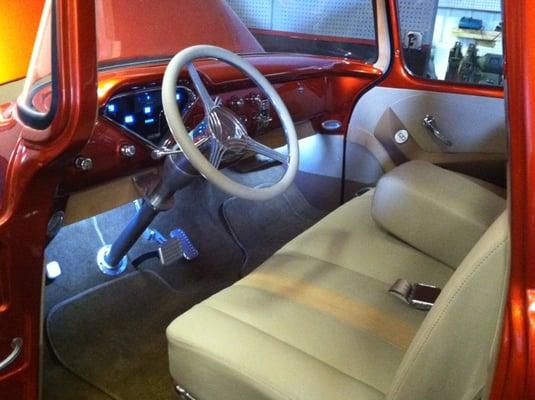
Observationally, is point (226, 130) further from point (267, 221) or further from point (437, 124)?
point (267, 221)

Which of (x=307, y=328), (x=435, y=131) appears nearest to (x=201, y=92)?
(x=307, y=328)

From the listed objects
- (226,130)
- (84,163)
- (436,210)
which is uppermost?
(226,130)

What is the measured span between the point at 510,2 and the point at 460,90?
4.69ft

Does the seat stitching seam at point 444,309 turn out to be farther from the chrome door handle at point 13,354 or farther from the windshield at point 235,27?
the windshield at point 235,27

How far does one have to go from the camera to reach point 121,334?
176 centimetres

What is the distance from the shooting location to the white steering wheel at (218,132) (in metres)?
1.10

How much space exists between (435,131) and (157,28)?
3.60ft

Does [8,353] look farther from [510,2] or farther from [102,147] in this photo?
[510,2]

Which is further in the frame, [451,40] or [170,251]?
[451,40]

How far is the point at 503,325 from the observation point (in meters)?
0.63

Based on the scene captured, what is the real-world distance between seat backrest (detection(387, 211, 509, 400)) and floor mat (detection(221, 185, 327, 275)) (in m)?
1.41

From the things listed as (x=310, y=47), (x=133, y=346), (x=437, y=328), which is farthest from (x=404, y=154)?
(x=437, y=328)

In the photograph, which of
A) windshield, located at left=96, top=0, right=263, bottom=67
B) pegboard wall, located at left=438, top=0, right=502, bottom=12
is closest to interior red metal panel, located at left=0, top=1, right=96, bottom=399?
windshield, located at left=96, top=0, right=263, bottom=67

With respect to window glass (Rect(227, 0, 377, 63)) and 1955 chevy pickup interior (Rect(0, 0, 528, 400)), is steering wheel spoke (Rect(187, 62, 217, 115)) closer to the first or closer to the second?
1955 chevy pickup interior (Rect(0, 0, 528, 400))
